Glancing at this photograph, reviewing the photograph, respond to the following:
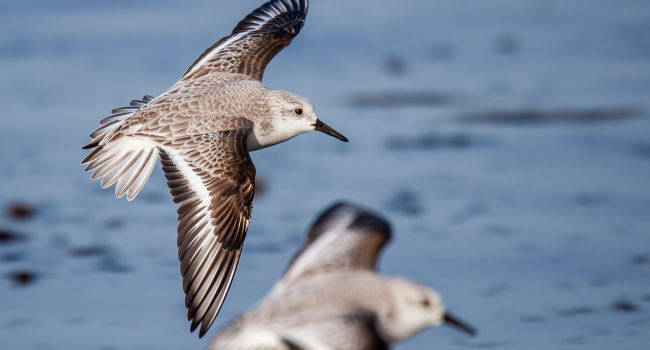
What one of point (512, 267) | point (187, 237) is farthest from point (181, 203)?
point (512, 267)

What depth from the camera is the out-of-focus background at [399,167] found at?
19.1ft

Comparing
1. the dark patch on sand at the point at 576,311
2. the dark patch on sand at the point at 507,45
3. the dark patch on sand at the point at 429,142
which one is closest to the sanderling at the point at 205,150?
the dark patch on sand at the point at 576,311

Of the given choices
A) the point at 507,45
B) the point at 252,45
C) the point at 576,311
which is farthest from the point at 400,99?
the point at 576,311

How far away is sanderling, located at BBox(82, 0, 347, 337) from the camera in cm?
487

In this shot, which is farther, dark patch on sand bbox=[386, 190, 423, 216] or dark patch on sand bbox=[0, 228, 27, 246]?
dark patch on sand bbox=[386, 190, 423, 216]

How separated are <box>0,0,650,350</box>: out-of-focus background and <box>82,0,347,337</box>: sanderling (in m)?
0.71

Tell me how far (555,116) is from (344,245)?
4.12m

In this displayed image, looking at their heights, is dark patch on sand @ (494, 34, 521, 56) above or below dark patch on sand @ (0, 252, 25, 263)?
above

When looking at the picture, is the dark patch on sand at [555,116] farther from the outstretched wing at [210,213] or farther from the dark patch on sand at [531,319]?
the outstretched wing at [210,213]

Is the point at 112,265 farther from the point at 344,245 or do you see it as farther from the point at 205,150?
the point at 344,245

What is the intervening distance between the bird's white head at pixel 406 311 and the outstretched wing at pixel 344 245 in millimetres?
308

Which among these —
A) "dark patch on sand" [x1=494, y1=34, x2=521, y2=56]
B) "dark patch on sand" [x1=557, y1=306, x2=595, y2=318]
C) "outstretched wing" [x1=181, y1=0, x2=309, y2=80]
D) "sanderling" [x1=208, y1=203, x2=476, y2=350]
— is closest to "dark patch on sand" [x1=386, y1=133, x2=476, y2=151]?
"outstretched wing" [x1=181, y1=0, x2=309, y2=80]

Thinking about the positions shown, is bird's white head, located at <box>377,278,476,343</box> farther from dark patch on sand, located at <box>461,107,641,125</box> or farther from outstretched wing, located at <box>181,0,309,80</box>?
dark patch on sand, located at <box>461,107,641,125</box>

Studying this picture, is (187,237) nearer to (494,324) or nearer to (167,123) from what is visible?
(167,123)
